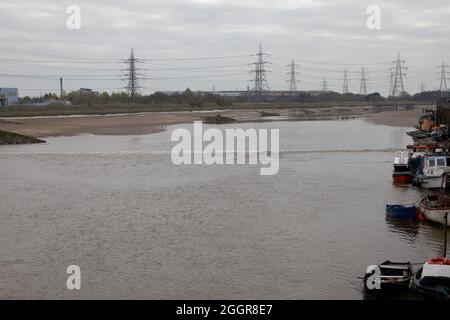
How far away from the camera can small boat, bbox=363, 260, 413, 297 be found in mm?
12180

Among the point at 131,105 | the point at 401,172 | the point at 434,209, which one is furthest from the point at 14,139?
the point at 131,105

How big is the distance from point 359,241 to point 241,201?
20.8 ft

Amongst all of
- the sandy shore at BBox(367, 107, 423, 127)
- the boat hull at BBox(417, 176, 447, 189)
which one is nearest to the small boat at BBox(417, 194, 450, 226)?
the boat hull at BBox(417, 176, 447, 189)

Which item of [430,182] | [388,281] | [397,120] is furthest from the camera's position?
[397,120]

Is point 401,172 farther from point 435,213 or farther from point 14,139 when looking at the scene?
point 14,139

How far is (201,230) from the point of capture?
58.3ft

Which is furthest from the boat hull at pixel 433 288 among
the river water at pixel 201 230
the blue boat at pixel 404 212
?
the blue boat at pixel 404 212

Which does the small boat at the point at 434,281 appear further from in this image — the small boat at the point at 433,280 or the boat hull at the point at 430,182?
the boat hull at the point at 430,182

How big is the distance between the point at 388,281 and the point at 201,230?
6761 mm

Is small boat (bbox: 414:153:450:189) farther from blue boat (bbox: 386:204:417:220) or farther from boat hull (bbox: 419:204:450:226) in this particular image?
boat hull (bbox: 419:204:450:226)

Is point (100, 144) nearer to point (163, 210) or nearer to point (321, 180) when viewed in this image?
point (321, 180)
